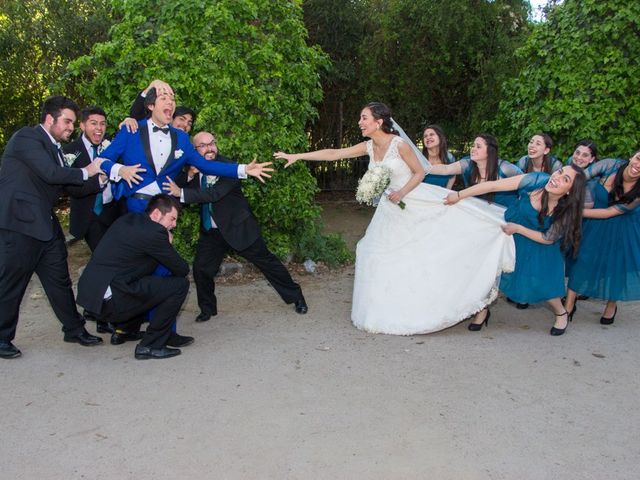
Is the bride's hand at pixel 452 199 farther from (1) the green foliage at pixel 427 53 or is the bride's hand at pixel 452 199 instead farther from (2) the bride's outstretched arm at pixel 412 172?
(1) the green foliage at pixel 427 53

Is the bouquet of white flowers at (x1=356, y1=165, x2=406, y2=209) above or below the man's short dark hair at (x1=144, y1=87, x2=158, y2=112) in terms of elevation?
below

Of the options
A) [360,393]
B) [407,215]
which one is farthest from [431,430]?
[407,215]

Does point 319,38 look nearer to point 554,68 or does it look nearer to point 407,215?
point 554,68

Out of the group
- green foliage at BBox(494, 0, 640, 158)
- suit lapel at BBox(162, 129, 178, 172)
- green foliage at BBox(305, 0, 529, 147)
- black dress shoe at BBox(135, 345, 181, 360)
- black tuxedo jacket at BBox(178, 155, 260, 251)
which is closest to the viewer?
black dress shoe at BBox(135, 345, 181, 360)

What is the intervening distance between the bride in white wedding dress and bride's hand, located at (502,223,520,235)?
57mm

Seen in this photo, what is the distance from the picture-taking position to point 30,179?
5098 mm

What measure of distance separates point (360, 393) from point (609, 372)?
2052 millimetres

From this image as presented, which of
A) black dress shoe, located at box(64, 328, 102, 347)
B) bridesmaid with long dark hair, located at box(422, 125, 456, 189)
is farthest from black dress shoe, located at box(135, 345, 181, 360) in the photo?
bridesmaid with long dark hair, located at box(422, 125, 456, 189)

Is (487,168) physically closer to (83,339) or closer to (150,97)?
(150,97)

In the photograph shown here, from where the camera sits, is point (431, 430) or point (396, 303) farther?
point (396, 303)

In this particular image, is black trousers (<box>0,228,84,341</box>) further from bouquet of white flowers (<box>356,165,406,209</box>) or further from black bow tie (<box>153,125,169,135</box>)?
bouquet of white flowers (<box>356,165,406,209</box>)

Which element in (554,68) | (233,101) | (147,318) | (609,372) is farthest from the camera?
(554,68)

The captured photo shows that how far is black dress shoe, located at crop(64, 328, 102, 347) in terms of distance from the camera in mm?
5430

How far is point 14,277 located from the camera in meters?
5.09
